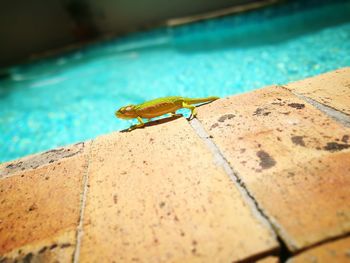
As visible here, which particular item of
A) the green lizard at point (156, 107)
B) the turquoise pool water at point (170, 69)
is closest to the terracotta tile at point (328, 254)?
the green lizard at point (156, 107)

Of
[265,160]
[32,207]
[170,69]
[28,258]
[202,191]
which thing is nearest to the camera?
[28,258]

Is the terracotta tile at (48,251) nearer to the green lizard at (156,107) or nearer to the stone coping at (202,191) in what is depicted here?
the stone coping at (202,191)

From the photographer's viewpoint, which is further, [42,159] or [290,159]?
[42,159]

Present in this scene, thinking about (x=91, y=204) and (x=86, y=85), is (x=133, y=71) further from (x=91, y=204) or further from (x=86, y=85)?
(x=91, y=204)

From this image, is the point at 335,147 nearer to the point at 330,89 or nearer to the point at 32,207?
the point at 330,89

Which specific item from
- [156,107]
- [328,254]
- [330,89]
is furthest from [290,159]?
[156,107]

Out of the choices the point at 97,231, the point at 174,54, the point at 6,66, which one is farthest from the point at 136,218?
the point at 6,66

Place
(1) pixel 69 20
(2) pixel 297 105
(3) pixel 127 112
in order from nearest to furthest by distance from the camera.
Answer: (2) pixel 297 105
(3) pixel 127 112
(1) pixel 69 20

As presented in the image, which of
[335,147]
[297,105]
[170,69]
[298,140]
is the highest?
[170,69]
